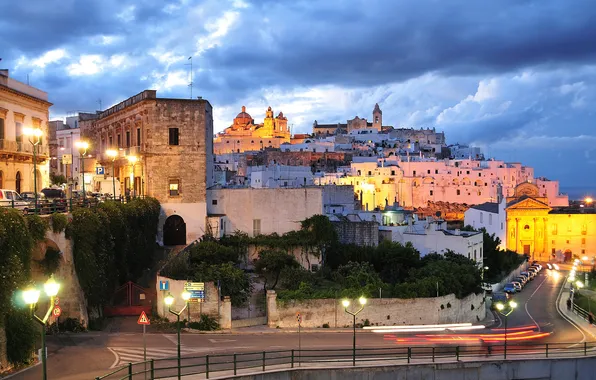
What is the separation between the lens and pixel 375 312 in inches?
1089

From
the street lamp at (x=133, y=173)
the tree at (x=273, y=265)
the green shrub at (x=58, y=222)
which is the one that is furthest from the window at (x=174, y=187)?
the green shrub at (x=58, y=222)

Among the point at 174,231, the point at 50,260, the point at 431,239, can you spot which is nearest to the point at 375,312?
the point at 174,231

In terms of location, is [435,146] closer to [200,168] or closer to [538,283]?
[538,283]

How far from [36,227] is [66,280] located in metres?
3.53

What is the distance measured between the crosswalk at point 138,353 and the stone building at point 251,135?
12725 cm

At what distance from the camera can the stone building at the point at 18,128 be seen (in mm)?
31281

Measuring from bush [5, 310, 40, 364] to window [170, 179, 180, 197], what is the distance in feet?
60.0

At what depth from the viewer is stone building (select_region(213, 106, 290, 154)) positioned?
15700 cm

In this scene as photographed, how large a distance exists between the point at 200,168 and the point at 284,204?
563 centimetres

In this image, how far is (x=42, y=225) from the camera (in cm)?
1931

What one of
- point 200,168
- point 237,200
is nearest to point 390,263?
point 237,200

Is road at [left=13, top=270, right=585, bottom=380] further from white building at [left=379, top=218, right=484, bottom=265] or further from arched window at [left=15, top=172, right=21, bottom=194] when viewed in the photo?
arched window at [left=15, top=172, right=21, bottom=194]

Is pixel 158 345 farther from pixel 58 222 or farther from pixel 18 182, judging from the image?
pixel 18 182

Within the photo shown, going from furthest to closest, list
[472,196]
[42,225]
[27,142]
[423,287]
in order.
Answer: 1. [472,196]
2. [27,142]
3. [423,287]
4. [42,225]
